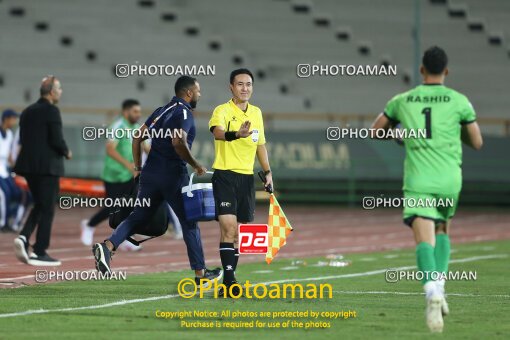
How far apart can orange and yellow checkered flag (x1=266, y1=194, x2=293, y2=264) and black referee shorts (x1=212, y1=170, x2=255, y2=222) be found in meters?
0.56

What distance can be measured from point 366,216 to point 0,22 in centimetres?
1580

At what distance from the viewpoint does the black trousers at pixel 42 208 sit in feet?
53.6

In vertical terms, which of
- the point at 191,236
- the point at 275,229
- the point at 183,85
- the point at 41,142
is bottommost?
the point at 191,236

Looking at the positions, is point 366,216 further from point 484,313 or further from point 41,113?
point 484,313

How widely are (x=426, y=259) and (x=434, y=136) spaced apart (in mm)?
942

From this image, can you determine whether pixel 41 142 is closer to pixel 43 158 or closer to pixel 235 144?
pixel 43 158

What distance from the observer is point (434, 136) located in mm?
10016

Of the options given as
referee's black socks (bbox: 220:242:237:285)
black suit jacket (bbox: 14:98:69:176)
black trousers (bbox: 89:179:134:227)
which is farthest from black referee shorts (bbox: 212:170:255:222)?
black trousers (bbox: 89:179:134:227)

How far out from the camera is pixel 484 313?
11.1 m

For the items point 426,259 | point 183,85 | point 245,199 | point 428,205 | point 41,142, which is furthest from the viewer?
point 41,142

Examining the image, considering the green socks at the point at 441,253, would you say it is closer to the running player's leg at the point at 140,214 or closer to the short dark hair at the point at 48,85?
the running player's leg at the point at 140,214

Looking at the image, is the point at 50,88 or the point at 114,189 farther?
the point at 114,189

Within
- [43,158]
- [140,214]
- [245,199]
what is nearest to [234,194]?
[245,199]

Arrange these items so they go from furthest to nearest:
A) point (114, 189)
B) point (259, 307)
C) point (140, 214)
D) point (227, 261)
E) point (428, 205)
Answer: point (114, 189) < point (140, 214) < point (227, 261) < point (259, 307) < point (428, 205)
